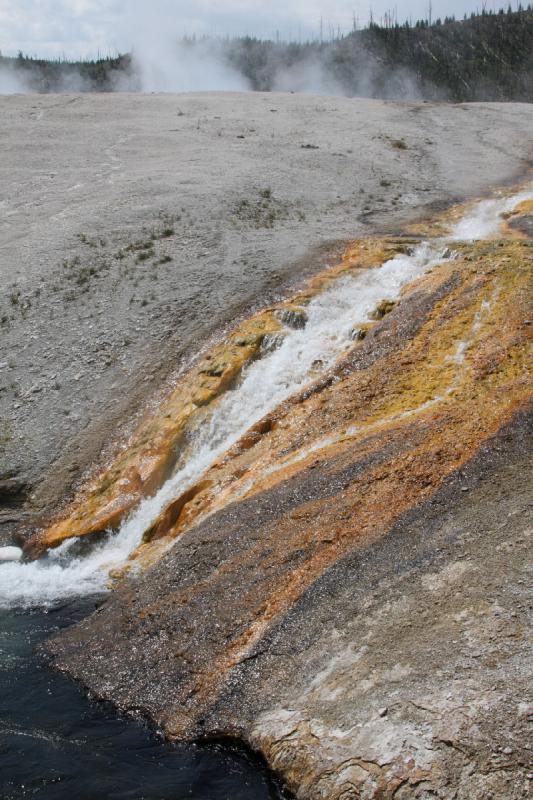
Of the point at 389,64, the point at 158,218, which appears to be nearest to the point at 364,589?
the point at 158,218

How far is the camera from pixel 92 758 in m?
7.39

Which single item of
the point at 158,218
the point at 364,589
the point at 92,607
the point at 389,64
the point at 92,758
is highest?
the point at 389,64

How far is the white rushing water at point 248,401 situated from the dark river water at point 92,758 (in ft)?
8.43

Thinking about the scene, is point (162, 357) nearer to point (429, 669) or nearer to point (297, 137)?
point (429, 669)

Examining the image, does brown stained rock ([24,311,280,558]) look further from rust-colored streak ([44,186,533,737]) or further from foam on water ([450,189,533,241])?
foam on water ([450,189,533,241])

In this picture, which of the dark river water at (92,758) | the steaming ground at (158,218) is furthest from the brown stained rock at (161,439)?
the dark river water at (92,758)

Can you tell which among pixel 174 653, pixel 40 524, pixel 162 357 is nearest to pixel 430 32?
pixel 162 357

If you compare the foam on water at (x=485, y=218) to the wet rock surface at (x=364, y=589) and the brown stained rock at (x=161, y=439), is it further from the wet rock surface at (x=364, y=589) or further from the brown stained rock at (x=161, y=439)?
the wet rock surface at (x=364, y=589)

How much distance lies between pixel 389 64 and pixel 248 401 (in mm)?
51481

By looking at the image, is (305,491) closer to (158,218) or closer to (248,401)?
(248,401)

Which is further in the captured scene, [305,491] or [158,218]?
[158,218]

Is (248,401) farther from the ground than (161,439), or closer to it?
farther from the ground

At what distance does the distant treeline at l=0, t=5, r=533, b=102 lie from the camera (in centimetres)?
5241

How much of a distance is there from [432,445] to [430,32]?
5675 cm
